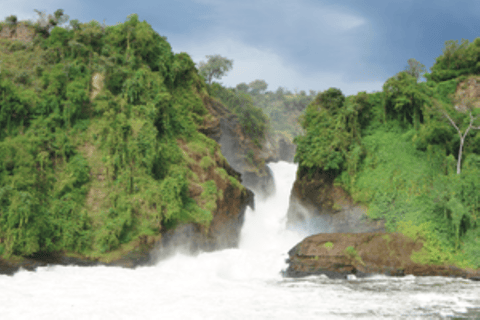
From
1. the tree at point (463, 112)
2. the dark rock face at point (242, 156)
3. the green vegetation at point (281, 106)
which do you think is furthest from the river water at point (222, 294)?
the green vegetation at point (281, 106)

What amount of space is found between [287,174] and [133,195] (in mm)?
27603

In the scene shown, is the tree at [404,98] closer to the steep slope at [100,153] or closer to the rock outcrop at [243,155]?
the steep slope at [100,153]

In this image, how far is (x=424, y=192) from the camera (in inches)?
772

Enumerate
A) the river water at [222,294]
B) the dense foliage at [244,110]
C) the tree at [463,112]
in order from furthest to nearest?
the dense foliage at [244,110] → the tree at [463,112] → the river water at [222,294]

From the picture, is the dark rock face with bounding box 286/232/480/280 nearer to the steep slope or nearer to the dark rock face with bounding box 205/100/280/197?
the steep slope

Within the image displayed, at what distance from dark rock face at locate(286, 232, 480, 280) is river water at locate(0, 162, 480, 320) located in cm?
59

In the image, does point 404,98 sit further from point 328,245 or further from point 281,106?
point 281,106

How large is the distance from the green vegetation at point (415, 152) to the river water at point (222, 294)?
10.5 ft

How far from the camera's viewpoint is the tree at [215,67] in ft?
157

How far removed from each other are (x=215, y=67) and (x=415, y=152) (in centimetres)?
3220

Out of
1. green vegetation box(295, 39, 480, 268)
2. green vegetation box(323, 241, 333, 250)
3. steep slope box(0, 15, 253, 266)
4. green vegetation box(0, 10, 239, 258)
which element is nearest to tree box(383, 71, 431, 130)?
green vegetation box(295, 39, 480, 268)

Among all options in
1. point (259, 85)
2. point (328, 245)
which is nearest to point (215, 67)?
point (328, 245)

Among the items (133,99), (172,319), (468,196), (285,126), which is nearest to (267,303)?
(172,319)

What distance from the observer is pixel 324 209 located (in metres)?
23.8
